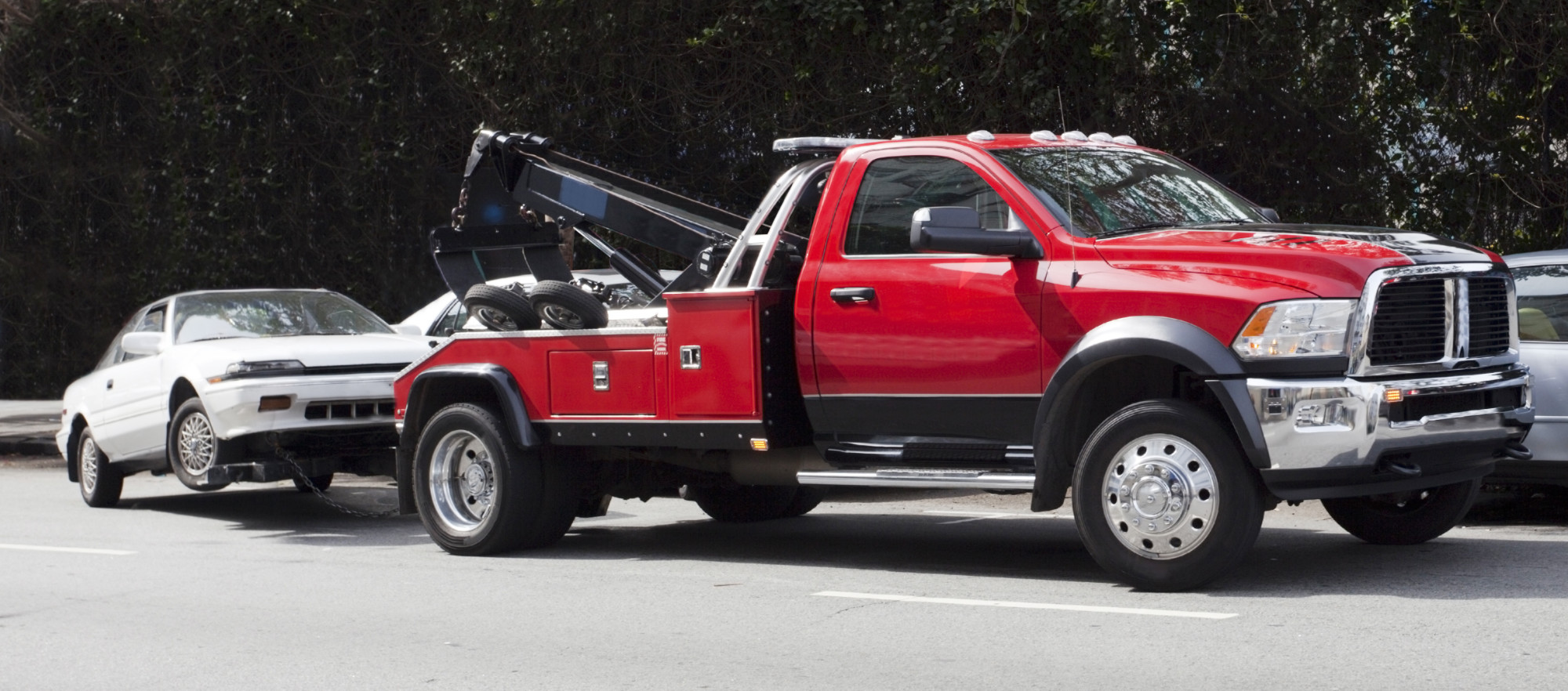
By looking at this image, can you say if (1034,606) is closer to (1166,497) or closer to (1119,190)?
(1166,497)

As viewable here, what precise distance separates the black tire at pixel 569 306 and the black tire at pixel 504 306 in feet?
0.47

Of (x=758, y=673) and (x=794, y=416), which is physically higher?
(x=794, y=416)

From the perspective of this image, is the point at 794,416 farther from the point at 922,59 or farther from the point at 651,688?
the point at 922,59

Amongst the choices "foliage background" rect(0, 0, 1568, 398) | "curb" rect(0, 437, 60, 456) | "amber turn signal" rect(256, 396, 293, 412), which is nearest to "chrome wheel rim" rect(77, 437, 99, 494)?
"amber turn signal" rect(256, 396, 293, 412)

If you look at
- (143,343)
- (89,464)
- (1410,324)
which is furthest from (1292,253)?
(89,464)

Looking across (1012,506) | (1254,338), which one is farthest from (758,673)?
(1012,506)

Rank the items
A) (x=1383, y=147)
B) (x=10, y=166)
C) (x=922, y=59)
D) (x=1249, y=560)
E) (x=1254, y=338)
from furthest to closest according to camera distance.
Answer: (x=10, y=166)
(x=922, y=59)
(x=1383, y=147)
(x=1249, y=560)
(x=1254, y=338)

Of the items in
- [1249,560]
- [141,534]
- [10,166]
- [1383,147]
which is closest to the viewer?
[1249,560]

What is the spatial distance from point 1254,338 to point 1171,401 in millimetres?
433

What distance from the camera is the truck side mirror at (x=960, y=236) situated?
284 inches

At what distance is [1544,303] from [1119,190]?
2577 mm

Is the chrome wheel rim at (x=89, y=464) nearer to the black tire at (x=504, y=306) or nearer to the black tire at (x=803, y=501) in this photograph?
the black tire at (x=504, y=306)

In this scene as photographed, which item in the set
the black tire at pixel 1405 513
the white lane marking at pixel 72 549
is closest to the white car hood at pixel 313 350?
the white lane marking at pixel 72 549

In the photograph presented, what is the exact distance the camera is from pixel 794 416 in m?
8.21
